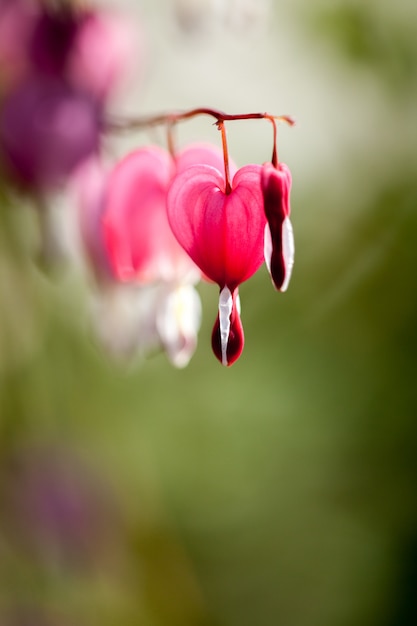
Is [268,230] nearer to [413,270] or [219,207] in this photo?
[219,207]

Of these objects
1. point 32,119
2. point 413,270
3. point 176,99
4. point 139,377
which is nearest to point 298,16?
point 176,99

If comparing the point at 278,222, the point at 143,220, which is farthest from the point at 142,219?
the point at 278,222

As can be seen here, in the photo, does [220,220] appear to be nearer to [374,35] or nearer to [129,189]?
[129,189]

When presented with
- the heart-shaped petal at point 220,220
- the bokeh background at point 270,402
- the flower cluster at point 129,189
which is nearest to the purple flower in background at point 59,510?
the bokeh background at point 270,402

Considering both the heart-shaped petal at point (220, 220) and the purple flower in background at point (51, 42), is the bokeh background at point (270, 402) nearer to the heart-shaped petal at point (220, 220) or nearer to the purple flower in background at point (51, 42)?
the purple flower in background at point (51, 42)

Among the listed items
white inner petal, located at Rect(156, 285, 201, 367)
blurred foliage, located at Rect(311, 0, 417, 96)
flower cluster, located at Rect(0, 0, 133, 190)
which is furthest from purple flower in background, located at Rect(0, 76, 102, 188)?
blurred foliage, located at Rect(311, 0, 417, 96)

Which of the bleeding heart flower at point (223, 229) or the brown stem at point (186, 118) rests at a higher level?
the brown stem at point (186, 118)
